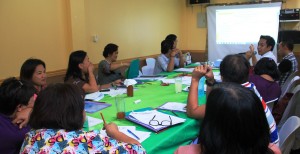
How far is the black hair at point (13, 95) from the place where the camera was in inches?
57.5

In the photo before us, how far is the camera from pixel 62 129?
3.66 ft

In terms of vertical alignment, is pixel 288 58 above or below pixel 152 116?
above

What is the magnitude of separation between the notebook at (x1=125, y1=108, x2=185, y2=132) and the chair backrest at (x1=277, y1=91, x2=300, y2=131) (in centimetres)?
122

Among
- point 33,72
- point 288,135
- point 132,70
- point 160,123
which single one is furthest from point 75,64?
point 288,135

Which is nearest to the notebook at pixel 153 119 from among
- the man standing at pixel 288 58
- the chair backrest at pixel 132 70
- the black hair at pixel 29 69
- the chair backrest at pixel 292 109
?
the black hair at pixel 29 69

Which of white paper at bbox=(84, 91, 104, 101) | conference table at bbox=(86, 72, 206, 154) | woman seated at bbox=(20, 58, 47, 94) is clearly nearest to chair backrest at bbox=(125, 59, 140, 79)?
conference table at bbox=(86, 72, 206, 154)

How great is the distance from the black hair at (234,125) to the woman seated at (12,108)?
94cm

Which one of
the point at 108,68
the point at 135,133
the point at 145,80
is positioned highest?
the point at 108,68

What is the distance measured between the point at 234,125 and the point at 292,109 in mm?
1799

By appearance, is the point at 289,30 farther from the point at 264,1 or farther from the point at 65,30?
the point at 65,30

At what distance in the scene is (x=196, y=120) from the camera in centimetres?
187

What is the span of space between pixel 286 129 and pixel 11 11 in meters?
3.06

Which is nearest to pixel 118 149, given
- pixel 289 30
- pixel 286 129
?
pixel 286 129

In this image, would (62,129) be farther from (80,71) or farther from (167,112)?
(80,71)
